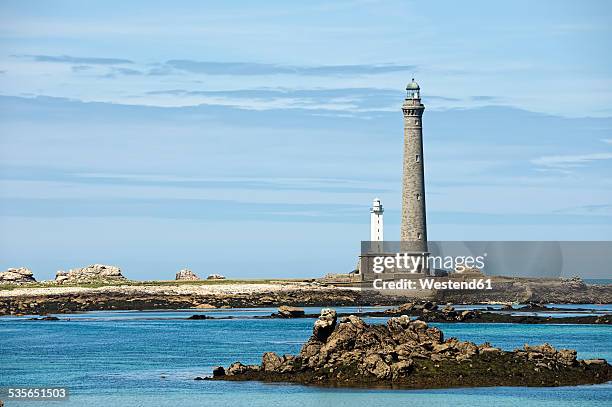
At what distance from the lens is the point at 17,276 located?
122812mm

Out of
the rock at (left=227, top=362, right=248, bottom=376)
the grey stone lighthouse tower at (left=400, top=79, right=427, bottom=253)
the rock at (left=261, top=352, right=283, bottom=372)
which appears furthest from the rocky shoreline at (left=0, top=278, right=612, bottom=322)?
the rock at (left=261, top=352, right=283, bottom=372)

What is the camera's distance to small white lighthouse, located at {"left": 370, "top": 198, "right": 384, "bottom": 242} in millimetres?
106812

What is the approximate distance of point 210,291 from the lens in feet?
357

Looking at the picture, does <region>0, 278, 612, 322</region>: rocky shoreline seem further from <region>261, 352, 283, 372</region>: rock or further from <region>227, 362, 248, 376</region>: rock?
<region>261, 352, 283, 372</region>: rock

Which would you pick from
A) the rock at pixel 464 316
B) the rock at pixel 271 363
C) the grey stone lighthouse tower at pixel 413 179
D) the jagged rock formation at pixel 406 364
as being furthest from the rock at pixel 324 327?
the grey stone lighthouse tower at pixel 413 179

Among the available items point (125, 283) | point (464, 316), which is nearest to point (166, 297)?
point (125, 283)

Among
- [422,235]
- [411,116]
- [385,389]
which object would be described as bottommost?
[385,389]

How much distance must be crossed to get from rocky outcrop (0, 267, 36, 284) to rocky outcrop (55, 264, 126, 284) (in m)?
Answer: 2.80

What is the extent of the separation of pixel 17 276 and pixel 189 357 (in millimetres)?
72113

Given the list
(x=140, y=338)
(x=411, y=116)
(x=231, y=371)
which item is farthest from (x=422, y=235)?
(x=231, y=371)

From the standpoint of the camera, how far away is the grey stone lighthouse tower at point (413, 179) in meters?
91.7

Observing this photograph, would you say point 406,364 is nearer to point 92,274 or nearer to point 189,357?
point 189,357

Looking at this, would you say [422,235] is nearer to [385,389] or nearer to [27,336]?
[27,336]

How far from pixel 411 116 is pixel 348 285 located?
22571 mm
